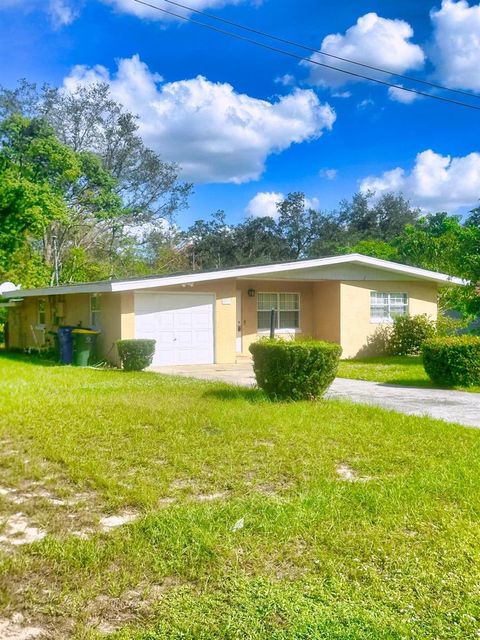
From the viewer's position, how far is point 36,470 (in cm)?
522

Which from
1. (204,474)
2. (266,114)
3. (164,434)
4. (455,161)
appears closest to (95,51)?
(266,114)

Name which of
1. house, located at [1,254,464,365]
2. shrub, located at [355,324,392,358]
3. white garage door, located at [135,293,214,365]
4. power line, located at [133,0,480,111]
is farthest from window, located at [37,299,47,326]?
power line, located at [133,0,480,111]

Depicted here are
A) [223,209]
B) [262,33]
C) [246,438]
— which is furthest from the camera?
[223,209]

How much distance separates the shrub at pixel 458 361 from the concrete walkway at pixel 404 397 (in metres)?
0.53

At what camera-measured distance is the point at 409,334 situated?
60.1 feet

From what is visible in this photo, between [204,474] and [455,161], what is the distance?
59.9 ft

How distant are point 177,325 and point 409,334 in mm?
7841

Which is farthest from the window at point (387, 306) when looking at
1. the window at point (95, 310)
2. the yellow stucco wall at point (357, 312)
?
the window at point (95, 310)

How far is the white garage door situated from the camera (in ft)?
50.8

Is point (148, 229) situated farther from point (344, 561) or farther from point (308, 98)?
point (344, 561)

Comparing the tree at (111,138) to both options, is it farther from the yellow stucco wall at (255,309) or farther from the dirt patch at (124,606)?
the dirt patch at (124,606)

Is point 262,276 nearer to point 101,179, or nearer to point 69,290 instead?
point 69,290

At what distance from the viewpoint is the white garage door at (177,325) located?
610 inches

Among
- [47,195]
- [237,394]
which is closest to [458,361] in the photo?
[237,394]
